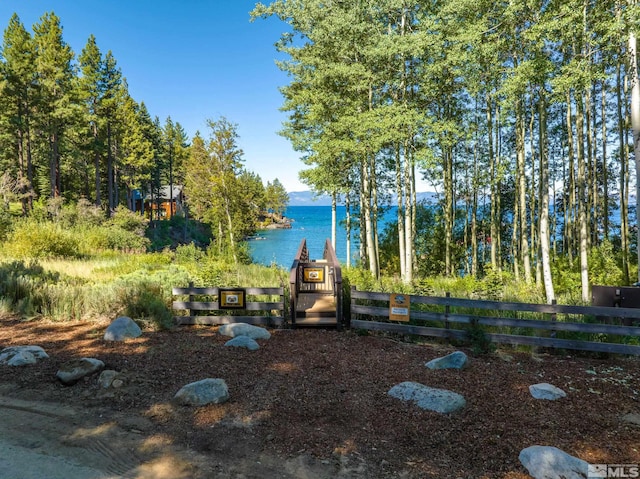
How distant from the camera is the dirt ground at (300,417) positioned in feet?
11.7

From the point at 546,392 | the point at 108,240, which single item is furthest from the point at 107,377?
the point at 108,240

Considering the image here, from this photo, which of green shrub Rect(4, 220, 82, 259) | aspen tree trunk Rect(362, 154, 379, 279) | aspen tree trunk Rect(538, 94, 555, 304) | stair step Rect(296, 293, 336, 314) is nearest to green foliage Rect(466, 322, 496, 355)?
stair step Rect(296, 293, 336, 314)

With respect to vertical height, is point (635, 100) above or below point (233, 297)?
above

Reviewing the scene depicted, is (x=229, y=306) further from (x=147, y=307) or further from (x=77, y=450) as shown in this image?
(x=77, y=450)

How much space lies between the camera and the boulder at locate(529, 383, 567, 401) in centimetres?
503

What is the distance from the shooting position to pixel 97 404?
4711mm

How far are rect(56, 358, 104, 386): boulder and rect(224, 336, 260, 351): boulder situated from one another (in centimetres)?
218

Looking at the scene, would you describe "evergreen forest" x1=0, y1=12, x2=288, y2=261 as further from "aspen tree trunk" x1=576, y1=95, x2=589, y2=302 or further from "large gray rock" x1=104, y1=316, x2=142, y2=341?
"aspen tree trunk" x1=576, y1=95, x2=589, y2=302

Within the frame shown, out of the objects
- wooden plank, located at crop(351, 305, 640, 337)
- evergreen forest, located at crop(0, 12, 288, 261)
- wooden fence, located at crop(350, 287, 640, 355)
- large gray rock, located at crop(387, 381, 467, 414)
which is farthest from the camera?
evergreen forest, located at crop(0, 12, 288, 261)

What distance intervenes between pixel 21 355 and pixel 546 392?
821cm

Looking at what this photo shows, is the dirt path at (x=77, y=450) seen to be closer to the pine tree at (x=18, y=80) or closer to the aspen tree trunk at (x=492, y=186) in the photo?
the aspen tree trunk at (x=492, y=186)

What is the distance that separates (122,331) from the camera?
7.14 metres

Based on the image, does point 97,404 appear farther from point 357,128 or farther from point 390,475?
point 357,128

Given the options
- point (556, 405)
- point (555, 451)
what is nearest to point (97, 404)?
point (555, 451)
